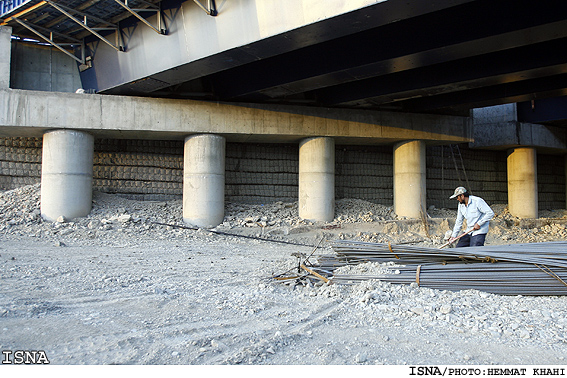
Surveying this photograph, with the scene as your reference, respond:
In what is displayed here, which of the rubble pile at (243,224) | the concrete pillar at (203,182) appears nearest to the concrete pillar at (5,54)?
the rubble pile at (243,224)

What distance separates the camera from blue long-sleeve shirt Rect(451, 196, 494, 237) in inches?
261

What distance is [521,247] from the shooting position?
18.5 ft

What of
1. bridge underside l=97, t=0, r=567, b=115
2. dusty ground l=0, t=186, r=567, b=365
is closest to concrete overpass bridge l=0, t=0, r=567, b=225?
bridge underside l=97, t=0, r=567, b=115

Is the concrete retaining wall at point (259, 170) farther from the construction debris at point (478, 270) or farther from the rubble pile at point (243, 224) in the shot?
the construction debris at point (478, 270)

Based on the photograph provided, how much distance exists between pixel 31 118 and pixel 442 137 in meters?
14.1

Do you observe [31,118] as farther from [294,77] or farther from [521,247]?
[521,247]

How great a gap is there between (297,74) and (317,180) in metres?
4.09

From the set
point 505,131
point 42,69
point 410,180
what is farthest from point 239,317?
point 505,131

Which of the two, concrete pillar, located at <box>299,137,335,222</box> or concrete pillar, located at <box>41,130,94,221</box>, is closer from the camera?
concrete pillar, located at <box>41,130,94,221</box>

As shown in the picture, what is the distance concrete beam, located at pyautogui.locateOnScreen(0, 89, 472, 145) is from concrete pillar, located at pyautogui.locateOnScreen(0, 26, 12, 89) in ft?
1.26

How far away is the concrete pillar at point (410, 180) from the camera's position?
584 inches

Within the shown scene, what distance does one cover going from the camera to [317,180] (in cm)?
1388

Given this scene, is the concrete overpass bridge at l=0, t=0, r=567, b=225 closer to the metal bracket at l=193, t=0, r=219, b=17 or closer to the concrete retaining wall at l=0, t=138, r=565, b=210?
the metal bracket at l=193, t=0, r=219, b=17

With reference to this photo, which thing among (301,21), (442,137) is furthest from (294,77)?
(442,137)
